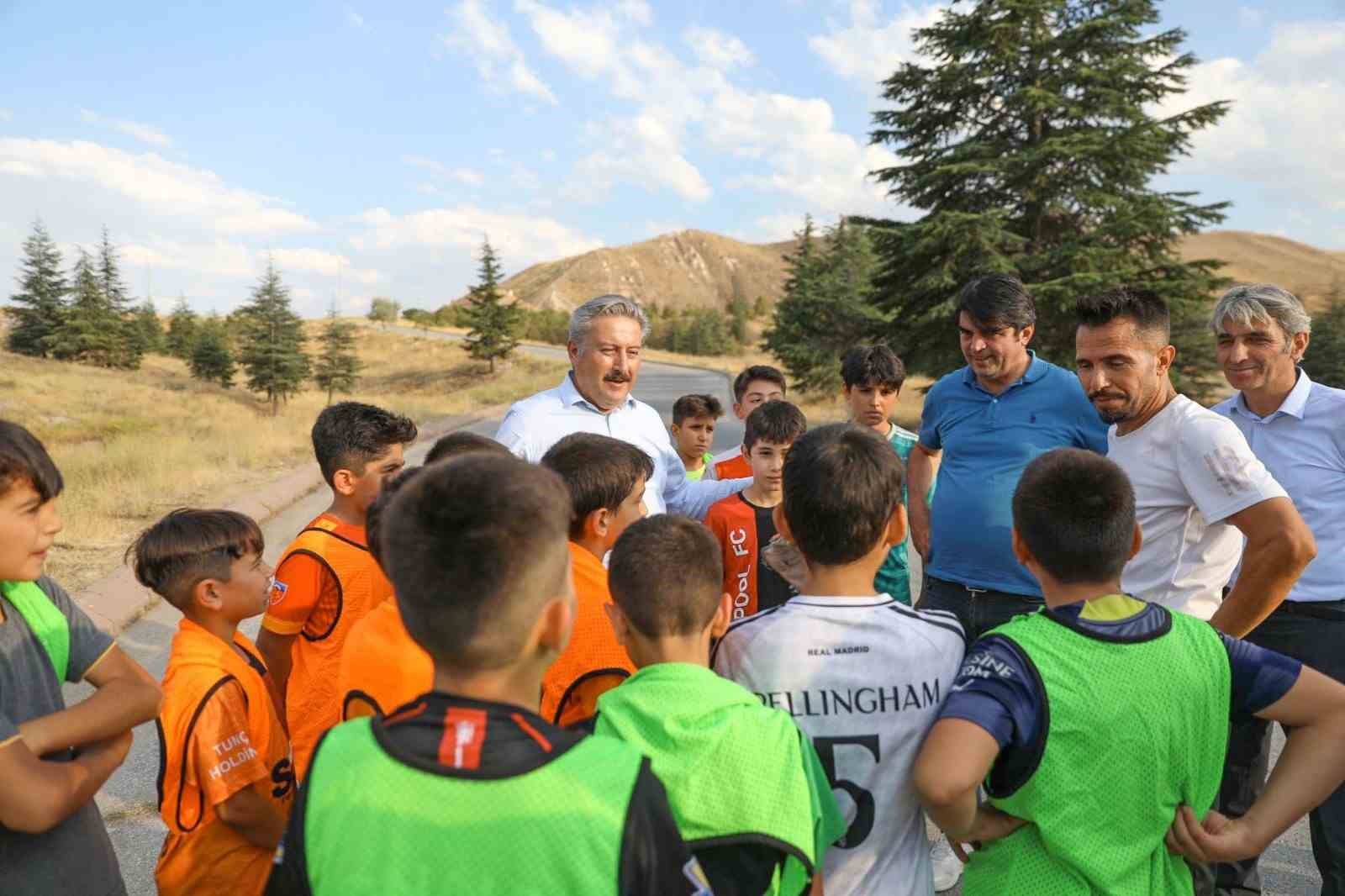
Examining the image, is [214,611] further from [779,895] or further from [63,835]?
[779,895]

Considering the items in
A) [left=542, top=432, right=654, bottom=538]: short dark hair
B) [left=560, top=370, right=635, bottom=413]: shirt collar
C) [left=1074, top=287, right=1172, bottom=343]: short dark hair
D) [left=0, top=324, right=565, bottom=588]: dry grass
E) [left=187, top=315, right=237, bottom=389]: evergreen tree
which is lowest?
[left=0, top=324, right=565, bottom=588]: dry grass

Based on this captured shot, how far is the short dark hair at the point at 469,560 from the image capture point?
1307mm

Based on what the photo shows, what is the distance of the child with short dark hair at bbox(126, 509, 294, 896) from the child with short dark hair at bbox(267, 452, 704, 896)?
1064 millimetres

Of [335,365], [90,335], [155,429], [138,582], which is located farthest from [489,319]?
[138,582]

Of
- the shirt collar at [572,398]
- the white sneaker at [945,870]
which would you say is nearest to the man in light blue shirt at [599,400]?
the shirt collar at [572,398]

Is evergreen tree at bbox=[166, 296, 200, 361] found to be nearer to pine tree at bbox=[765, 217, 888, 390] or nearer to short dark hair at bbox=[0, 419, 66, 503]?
pine tree at bbox=[765, 217, 888, 390]

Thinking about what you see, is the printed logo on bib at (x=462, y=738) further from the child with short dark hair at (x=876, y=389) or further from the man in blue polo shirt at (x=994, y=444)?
the child with short dark hair at (x=876, y=389)

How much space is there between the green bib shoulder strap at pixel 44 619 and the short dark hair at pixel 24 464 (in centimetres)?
22

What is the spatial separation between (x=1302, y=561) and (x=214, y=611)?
333cm

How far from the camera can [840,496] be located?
6.49 feet

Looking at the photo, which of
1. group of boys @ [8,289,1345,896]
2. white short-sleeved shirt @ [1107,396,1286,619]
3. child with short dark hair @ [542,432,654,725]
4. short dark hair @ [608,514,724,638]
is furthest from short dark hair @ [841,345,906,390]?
short dark hair @ [608,514,724,638]

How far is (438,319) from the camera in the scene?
A: 96.9 m

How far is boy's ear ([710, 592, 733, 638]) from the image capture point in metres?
1.85

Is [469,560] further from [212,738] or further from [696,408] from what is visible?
[696,408]
